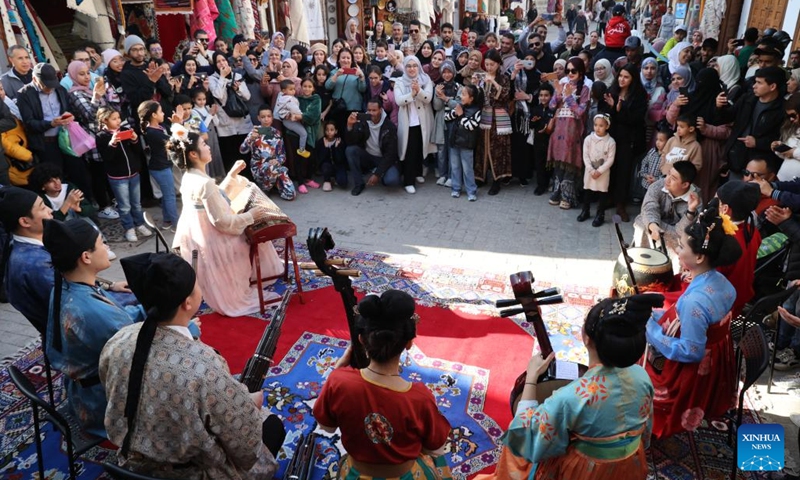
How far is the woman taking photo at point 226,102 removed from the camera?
729cm

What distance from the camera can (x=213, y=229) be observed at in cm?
448

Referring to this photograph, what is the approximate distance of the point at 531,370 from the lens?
229cm

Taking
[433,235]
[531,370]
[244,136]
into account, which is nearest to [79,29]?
[244,136]

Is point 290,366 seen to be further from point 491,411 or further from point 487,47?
point 487,47

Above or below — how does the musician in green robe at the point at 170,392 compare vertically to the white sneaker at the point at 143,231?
above

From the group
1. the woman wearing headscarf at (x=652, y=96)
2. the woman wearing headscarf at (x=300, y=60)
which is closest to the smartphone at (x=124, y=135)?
the woman wearing headscarf at (x=300, y=60)

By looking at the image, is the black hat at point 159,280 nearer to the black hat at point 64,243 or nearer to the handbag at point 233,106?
the black hat at point 64,243

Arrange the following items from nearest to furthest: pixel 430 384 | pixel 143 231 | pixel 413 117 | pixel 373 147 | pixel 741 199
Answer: pixel 741 199
pixel 430 384
pixel 143 231
pixel 413 117
pixel 373 147

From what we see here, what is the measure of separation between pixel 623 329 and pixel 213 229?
3.44 m

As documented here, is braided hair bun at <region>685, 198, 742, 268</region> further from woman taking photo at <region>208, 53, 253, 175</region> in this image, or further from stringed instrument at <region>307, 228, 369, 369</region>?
woman taking photo at <region>208, 53, 253, 175</region>

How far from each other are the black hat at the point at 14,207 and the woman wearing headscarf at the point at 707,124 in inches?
232

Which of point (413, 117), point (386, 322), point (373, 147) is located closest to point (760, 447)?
point (386, 322)

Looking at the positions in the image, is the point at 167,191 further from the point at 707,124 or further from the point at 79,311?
the point at 707,124

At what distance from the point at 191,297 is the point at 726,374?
2.84 meters
